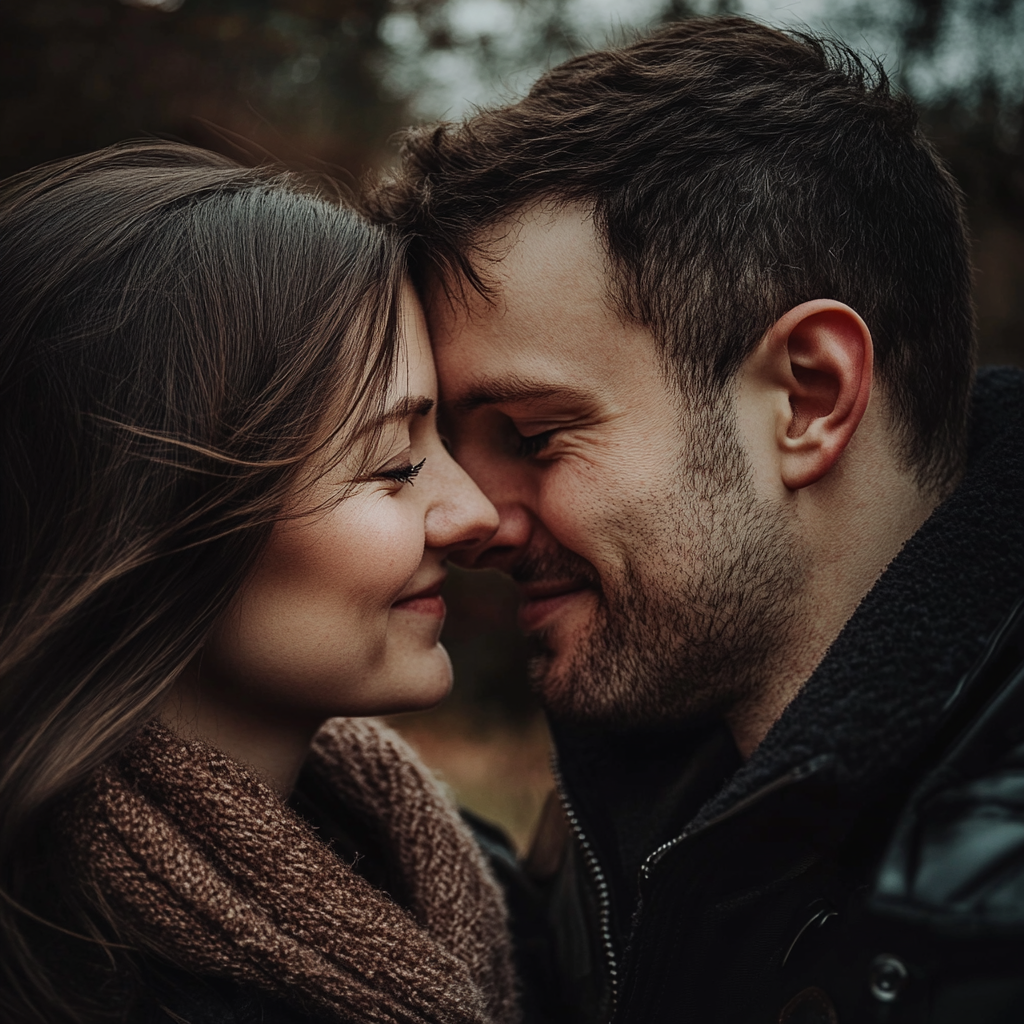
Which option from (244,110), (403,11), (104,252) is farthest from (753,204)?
(403,11)

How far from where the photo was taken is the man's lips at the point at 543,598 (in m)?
2.37

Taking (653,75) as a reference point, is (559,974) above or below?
below

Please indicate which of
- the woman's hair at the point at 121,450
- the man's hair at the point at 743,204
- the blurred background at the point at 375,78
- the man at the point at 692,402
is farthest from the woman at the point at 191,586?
the blurred background at the point at 375,78

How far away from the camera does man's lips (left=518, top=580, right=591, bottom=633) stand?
237cm

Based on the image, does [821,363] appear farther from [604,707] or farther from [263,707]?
[263,707]

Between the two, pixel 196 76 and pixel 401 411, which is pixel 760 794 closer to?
pixel 401 411

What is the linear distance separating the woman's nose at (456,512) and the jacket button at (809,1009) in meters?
1.11

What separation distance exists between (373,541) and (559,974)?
4.37 ft

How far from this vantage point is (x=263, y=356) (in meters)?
1.79

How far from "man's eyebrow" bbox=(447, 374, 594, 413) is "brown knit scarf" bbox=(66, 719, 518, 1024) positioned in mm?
984

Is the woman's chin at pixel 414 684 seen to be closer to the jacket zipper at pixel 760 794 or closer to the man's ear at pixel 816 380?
the jacket zipper at pixel 760 794

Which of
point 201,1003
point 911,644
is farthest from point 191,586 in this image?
point 911,644

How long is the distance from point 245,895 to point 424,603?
2.34ft

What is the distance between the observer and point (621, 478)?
2146 mm
